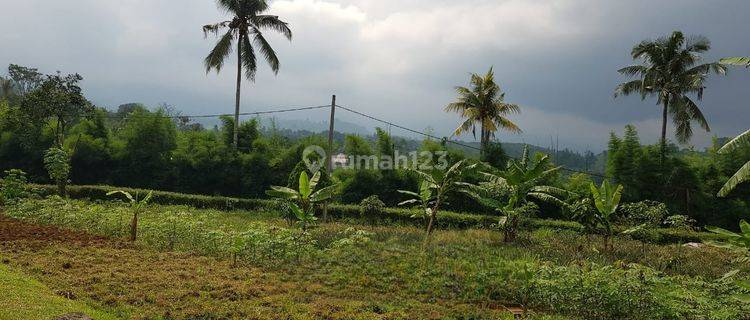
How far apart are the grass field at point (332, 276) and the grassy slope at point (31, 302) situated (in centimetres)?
37

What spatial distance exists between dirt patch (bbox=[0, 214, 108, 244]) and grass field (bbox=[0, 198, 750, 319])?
0.04 metres

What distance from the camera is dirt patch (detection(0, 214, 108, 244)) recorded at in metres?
11.5

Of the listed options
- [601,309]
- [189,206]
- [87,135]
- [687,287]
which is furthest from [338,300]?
[87,135]

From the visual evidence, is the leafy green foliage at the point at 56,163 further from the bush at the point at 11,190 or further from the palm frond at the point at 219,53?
the palm frond at the point at 219,53

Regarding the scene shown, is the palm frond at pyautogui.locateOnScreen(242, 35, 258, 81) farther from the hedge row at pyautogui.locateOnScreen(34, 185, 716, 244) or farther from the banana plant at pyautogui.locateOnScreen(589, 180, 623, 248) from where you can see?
the banana plant at pyautogui.locateOnScreen(589, 180, 623, 248)

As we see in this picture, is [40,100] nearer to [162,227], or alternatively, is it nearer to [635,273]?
[162,227]

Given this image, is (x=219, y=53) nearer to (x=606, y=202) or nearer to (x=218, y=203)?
(x=218, y=203)

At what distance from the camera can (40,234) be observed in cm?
1204

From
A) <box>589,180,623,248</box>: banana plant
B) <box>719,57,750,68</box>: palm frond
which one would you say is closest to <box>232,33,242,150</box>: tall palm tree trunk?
<box>589,180,623,248</box>: banana plant

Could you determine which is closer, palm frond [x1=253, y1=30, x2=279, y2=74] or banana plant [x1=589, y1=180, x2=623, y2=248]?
banana plant [x1=589, y1=180, x2=623, y2=248]

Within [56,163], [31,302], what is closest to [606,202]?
[31,302]

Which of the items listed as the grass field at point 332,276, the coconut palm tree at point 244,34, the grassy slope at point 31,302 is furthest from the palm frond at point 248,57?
the grassy slope at point 31,302

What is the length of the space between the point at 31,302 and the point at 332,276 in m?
4.94

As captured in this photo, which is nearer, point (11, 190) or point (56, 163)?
point (11, 190)
